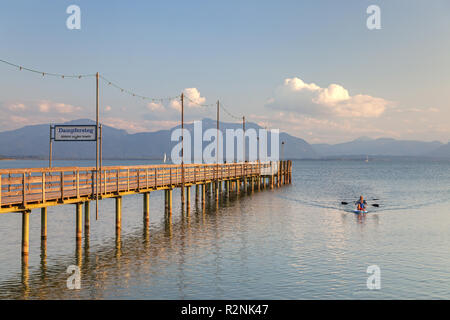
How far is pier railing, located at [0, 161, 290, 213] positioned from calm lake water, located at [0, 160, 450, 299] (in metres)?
2.87

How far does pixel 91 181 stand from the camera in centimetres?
2609

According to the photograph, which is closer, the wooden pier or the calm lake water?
the calm lake water

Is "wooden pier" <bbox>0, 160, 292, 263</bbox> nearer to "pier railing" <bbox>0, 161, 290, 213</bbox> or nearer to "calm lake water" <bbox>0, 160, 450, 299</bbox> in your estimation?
"pier railing" <bbox>0, 161, 290, 213</bbox>

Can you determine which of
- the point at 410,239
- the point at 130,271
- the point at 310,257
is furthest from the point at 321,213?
the point at 130,271

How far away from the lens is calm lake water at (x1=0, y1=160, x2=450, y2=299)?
680 inches

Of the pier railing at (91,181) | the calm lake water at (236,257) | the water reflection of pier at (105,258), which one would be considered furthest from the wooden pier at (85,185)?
the calm lake water at (236,257)

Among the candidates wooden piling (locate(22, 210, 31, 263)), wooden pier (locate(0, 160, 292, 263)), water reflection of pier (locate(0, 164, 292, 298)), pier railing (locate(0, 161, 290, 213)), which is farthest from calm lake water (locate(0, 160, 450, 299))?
pier railing (locate(0, 161, 290, 213))

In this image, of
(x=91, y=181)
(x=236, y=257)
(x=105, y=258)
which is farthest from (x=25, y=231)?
(x=236, y=257)

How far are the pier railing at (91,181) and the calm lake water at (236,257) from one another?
287 centimetres

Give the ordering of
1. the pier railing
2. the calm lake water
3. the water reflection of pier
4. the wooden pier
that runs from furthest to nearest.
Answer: the wooden pier
the pier railing
the water reflection of pier
the calm lake water

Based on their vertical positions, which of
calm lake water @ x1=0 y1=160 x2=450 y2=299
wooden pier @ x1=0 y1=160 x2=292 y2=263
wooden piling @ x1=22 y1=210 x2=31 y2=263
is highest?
wooden pier @ x1=0 y1=160 x2=292 y2=263

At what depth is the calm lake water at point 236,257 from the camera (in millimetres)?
17266

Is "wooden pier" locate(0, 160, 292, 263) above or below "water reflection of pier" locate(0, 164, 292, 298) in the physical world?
above
